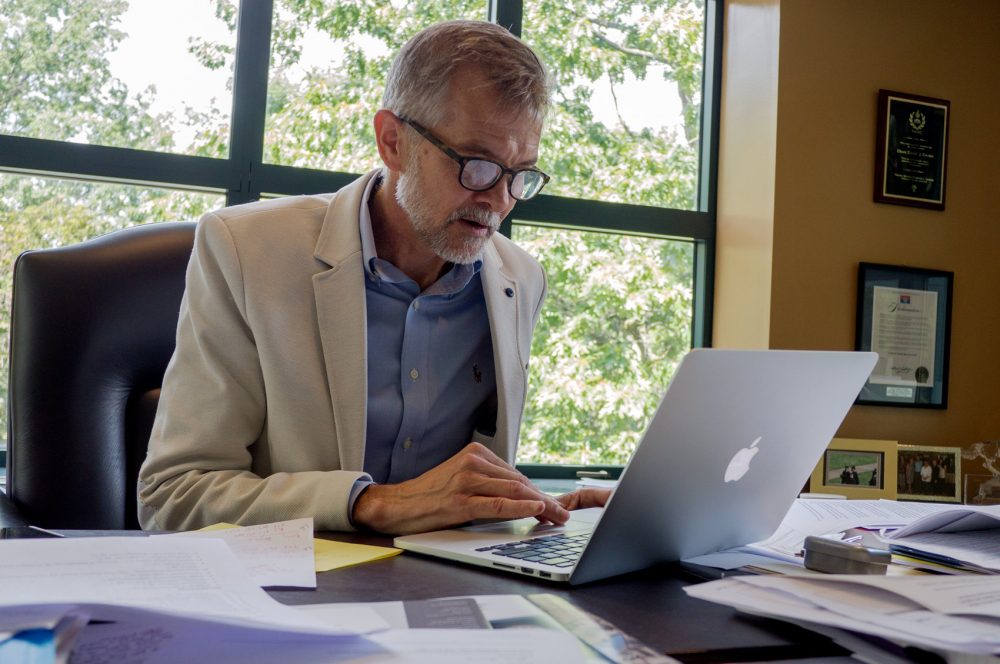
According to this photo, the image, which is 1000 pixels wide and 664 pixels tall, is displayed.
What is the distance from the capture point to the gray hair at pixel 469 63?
1.48 meters

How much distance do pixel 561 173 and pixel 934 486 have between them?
1.61 m

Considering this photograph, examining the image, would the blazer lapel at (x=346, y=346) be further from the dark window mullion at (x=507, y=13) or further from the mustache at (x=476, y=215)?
the dark window mullion at (x=507, y=13)

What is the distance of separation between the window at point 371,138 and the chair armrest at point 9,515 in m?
1.30

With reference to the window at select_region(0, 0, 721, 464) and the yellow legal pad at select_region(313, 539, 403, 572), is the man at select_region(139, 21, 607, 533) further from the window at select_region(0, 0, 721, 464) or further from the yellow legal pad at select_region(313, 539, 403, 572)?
the window at select_region(0, 0, 721, 464)

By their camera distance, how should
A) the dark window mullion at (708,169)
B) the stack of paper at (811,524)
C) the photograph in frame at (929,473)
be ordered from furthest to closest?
the dark window mullion at (708,169), the photograph in frame at (929,473), the stack of paper at (811,524)

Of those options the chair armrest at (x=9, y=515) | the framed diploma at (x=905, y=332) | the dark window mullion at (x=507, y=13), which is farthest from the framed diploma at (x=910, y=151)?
the chair armrest at (x=9, y=515)

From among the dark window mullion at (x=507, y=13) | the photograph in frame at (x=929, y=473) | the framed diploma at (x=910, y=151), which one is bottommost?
the photograph in frame at (x=929, y=473)

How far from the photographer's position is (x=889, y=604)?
607 mm

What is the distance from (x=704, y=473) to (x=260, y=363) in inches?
29.3

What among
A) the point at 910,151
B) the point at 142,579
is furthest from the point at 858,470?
the point at 142,579

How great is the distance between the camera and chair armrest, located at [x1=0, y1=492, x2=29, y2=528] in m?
1.07

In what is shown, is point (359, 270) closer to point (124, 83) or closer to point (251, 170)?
point (251, 170)

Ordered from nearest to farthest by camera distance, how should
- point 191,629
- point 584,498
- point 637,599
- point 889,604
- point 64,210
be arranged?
point 191,629
point 889,604
point 637,599
point 584,498
point 64,210

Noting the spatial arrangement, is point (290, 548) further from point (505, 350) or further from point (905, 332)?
point (905, 332)
